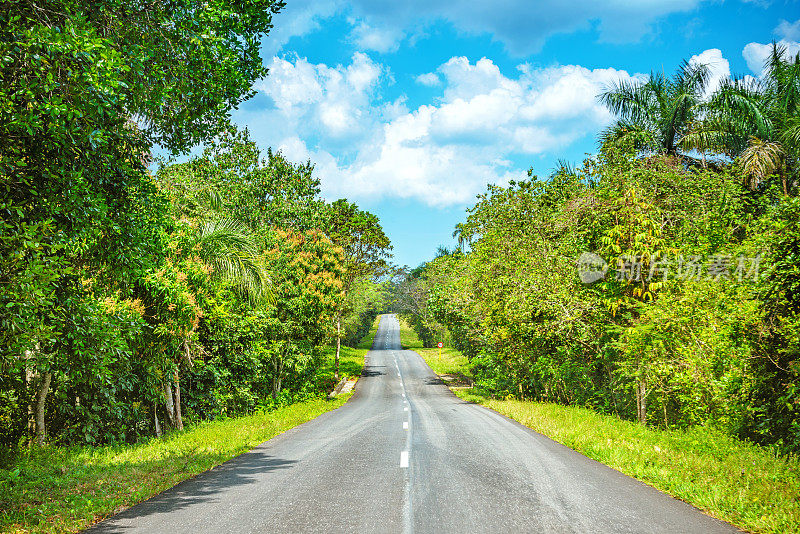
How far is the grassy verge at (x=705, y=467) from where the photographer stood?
6066mm

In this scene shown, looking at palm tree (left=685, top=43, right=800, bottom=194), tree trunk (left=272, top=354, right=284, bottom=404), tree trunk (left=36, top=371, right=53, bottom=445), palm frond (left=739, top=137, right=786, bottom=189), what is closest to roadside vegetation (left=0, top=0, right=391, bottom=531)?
tree trunk (left=36, top=371, right=53, bottom=445)

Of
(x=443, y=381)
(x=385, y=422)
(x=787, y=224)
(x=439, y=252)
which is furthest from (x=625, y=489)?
(x=439, y=252)

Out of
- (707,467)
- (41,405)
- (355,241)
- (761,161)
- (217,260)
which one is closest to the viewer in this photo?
(707,467)

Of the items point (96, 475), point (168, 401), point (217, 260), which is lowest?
point (96, 475)

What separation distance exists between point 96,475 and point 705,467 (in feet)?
32.4

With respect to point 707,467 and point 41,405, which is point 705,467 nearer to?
point 707,467

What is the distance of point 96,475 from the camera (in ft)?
26.3

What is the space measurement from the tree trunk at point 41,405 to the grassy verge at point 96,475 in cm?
38

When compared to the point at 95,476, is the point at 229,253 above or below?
above

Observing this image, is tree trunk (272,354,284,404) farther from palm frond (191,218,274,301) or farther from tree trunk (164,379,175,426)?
tree trunk (164,379,175,426)

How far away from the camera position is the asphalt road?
18.3 feet

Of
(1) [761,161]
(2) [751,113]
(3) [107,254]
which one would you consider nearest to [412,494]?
(3) [107,254]

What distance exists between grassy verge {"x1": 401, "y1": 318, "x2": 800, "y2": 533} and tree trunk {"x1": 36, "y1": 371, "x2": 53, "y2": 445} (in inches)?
452

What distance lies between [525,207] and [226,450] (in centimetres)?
1937
